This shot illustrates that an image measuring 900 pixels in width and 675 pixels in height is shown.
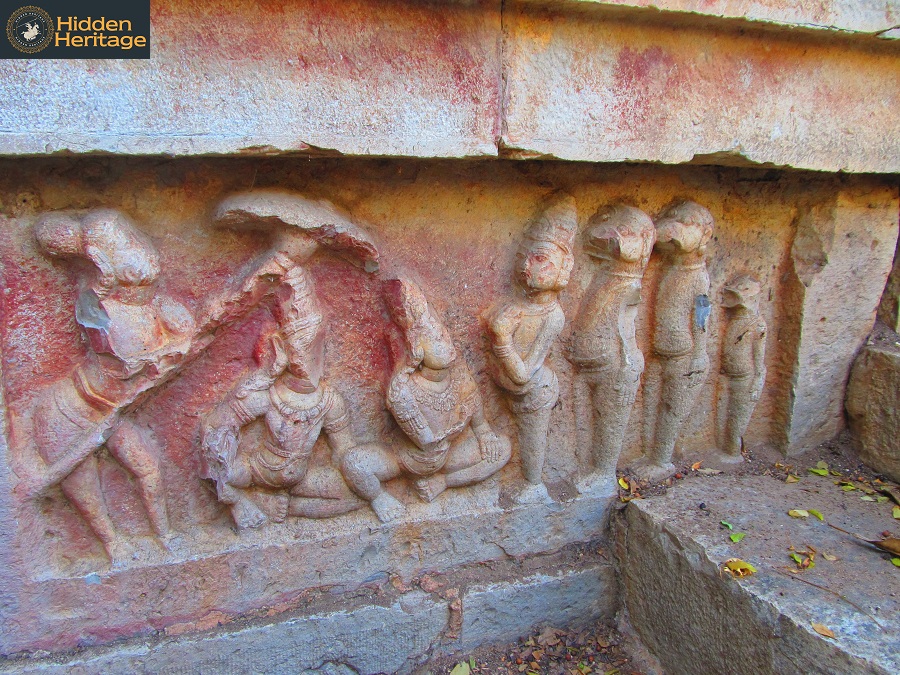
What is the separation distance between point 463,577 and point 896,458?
2330mm

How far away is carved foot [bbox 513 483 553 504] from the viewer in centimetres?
298

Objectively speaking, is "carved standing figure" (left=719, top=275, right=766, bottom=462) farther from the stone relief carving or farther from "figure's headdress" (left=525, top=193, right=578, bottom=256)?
the stone relief carving

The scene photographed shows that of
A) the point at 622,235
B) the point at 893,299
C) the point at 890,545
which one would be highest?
the point at 622,235

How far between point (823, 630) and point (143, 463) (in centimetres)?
249

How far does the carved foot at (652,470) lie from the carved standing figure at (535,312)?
767mm

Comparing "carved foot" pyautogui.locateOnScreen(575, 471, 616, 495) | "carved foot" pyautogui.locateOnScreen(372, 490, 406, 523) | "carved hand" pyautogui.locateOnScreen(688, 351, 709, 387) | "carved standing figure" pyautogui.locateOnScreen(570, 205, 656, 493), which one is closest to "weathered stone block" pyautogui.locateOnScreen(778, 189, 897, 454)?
"carved hand" pyautogui.locateOnScreen(688, 351, 709, 387)

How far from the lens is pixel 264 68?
6.75ft

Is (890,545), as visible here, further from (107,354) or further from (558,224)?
(107,354)

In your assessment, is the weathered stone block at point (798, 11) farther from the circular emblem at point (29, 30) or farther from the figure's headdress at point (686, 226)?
the circular emblem at point (29, 30)

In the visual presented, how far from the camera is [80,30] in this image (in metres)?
1.96

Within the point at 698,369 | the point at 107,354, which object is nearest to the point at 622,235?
the point at 698,369

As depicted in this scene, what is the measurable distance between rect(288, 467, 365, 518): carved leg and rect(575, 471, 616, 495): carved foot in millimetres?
1121

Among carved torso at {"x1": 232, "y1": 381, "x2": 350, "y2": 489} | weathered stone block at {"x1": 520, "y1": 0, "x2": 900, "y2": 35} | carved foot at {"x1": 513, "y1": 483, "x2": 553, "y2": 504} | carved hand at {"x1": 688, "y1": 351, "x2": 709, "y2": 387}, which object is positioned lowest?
carved foot at {"x1": 513, "y1": 483, "x2": 553, "y2": 504}

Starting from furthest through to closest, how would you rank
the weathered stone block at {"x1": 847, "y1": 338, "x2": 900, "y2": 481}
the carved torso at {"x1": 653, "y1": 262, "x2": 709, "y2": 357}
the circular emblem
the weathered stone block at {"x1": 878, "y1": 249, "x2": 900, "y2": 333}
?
the weathered stone block at {"x1": 878, "y1": 249, "x2": 900, "y2": 333} → the weathered stone block at {"x1": 847, "y1": 338, "x2": 900, "y2": 481} → the carved torso at {"x1": 653, "y1": 262, "x2": 709, "y2": 357} → the circular emblem
